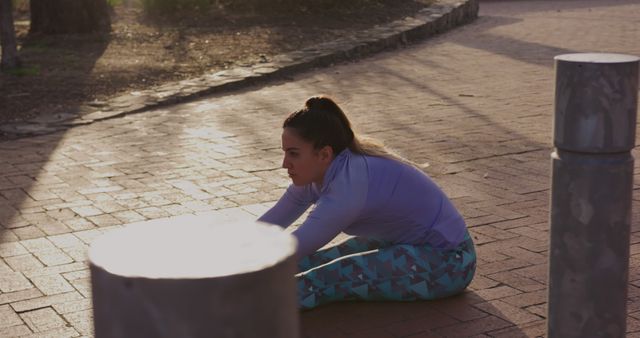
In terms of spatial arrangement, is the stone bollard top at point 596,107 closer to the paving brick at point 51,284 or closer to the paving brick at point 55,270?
the paving brick at point 51,284

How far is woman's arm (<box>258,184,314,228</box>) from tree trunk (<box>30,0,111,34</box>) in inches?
390

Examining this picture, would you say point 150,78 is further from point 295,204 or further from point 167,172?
point 295,204

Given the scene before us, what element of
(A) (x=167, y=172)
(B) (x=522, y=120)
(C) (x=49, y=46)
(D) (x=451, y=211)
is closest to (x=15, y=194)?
(A) (x=167, y=172)

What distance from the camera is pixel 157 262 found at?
191 cm

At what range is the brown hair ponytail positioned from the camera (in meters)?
4.09

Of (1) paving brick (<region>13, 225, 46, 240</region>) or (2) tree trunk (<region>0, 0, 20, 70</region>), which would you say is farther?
(2) tree trunk (<region>0, 0, 20, 70</region>)

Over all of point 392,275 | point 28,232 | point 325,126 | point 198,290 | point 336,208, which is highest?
point 198,290

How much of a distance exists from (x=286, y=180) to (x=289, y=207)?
2249 mm

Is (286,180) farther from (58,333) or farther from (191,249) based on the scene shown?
(191,249)

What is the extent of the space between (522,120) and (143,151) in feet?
9.97

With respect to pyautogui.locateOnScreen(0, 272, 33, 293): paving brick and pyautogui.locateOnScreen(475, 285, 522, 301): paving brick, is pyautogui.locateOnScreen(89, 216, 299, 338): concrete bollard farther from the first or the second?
pyautogui.locateOnScreen(0, 272, 33, 293): paving brick

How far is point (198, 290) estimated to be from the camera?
71.0 inches

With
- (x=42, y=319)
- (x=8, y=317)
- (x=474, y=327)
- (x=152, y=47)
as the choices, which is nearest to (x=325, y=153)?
(x=474, y=327)

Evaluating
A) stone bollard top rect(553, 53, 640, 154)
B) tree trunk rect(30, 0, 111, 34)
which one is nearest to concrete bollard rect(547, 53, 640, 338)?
stone bollard top rect(553, 53, 640, 154)
